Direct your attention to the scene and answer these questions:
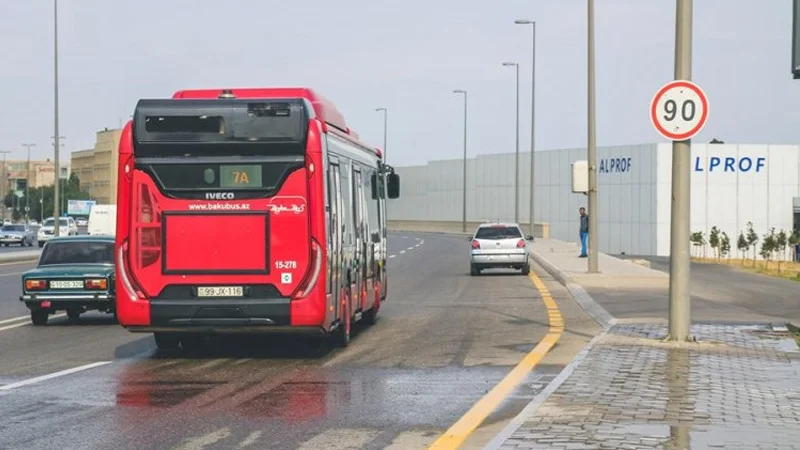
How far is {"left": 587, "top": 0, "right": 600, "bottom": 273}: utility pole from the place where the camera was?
122 ft

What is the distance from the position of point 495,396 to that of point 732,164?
251ft

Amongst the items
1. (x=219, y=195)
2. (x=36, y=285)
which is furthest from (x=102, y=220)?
(x=219, y=195)

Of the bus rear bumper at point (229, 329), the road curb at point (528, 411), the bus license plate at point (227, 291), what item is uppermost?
the bus license plate at point (227, 291)

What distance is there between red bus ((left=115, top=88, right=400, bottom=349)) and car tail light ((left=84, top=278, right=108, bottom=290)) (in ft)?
23.0

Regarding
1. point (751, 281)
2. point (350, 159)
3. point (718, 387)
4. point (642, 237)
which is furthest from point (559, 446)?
point (642, 237)

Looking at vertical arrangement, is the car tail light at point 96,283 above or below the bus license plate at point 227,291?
below

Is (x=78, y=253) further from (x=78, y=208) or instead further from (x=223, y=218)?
(x=78, y=208)

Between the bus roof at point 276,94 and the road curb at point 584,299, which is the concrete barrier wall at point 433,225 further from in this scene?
the bus roof at point 276,94

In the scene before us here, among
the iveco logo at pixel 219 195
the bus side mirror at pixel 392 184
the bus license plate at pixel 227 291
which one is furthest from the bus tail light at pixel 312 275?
the bus side mirror at pixel 392 184

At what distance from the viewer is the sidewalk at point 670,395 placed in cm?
980

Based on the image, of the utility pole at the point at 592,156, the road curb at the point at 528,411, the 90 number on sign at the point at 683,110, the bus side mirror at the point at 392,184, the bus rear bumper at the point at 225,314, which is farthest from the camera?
the utility pole at the point at 592,156

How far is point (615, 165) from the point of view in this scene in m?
93.1

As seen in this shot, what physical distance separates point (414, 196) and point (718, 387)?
135 metres

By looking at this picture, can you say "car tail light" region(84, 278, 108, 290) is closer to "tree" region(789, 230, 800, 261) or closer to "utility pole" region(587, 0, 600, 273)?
"utility pole" region(587, 0, 600, 273)
